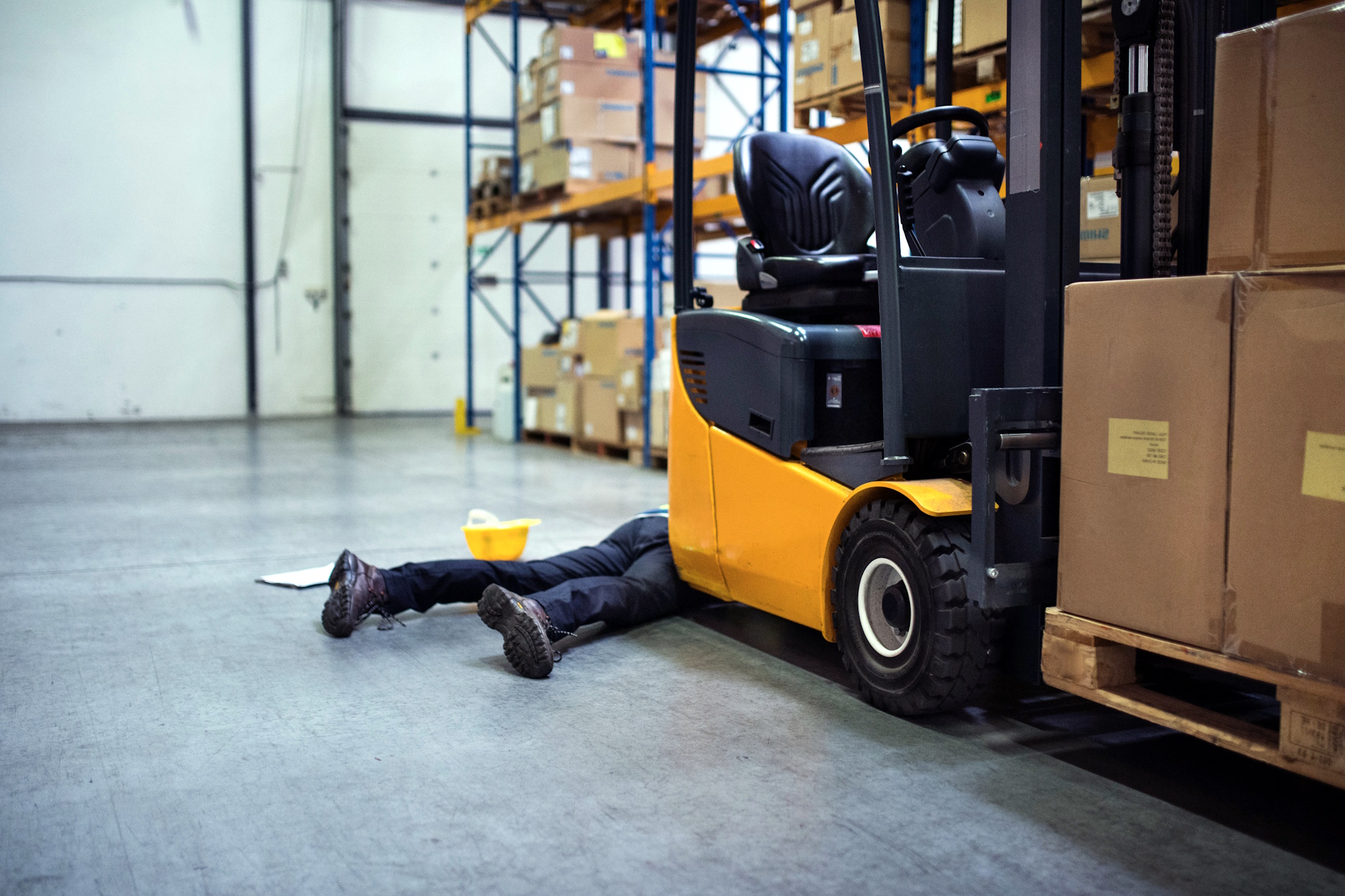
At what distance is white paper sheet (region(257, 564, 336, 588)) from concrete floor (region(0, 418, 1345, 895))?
112 mm

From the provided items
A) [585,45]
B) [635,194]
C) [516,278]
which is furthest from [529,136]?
[635,194]

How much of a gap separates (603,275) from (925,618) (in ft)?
45.0

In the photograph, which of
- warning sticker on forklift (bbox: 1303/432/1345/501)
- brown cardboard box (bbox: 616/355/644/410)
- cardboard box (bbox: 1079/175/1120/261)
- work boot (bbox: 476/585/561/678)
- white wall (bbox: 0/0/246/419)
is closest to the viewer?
warning sticker on forklift (bbox: 1303/432/1345/501)

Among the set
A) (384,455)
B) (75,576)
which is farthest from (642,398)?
(75,576)

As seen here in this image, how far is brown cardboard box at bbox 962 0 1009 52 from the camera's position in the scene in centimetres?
549

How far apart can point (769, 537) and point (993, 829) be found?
4.45 ft

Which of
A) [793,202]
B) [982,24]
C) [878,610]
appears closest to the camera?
[878,610]

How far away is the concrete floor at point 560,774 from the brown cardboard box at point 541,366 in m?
7.12

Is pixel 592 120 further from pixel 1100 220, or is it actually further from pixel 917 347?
pixel 917 347

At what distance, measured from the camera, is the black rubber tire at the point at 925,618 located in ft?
9.46

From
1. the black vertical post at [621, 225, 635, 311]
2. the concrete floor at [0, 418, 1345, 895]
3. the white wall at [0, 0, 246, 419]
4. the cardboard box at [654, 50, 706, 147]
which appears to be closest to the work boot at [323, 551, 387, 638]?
the concrete floor at [0, 418, 1345, 895]

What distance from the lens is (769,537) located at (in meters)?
3.64

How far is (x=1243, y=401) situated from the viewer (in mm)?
2193

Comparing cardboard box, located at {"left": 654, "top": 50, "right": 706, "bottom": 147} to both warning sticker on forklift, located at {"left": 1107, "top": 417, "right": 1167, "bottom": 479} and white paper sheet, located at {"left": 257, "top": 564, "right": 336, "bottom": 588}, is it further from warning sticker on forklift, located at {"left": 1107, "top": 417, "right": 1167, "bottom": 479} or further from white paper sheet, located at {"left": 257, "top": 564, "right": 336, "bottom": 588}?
warning sticker on forklift, located at {"left": 1107, "top": 417, "right": 1167, "bottom": 479}
